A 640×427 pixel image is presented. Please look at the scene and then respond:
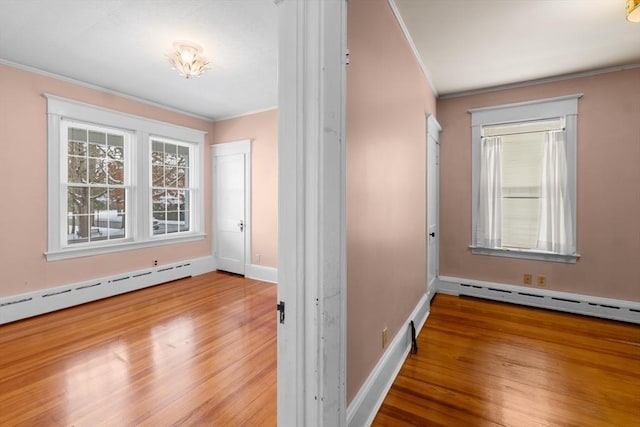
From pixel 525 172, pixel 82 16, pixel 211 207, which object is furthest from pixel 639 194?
pixel 211 207

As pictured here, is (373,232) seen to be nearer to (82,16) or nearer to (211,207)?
(82,16)

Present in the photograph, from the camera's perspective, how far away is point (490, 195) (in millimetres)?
3689

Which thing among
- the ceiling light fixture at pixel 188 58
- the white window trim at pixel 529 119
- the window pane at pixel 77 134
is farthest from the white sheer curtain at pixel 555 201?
the window pane at pixel 77 134

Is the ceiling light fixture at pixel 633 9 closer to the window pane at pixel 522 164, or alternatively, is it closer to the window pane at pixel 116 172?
the window pane at pixel 522 164

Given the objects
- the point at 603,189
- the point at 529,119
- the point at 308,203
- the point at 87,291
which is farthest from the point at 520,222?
the point at 87,291

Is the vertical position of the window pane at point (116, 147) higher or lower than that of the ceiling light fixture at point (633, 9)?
lower

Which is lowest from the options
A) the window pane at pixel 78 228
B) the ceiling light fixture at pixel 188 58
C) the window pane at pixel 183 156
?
the window pane at pixel 78 228

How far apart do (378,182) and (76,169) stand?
3.83 meters

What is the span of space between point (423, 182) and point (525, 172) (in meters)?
1.45

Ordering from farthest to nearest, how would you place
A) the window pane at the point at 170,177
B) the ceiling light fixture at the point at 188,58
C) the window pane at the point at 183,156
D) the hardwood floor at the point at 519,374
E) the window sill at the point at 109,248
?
the window pane at the point at 183,156, the window pane at the point at 170,177, the window sill at the point at 109,248, the ceiling light fixture at the point at 188,58, the hardwood floor at the point at 519,374

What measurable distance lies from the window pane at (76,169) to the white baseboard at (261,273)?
250 centimetres

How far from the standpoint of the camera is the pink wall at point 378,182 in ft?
4.99

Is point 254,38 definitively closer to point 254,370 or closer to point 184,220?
point 254,370

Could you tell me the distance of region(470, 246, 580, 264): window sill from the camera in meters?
3.34
